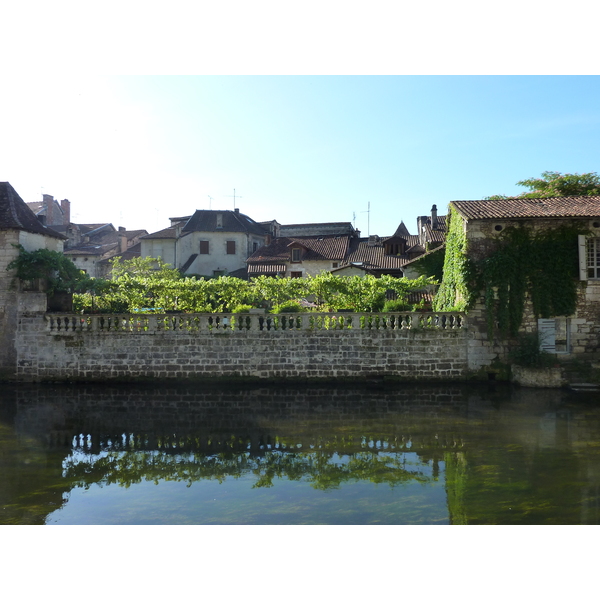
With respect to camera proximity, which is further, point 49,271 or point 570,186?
point 570,186

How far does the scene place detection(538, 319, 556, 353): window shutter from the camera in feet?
52.2

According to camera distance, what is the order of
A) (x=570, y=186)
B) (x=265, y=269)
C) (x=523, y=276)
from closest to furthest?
(x=523, y=276), (x=570, y=186), (x=265, y=269)

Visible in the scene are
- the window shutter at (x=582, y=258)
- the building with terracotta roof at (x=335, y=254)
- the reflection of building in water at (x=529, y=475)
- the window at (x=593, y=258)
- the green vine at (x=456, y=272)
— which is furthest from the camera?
the building with terracotta roof at (x=335, y=254)

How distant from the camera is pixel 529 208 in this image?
664 inches

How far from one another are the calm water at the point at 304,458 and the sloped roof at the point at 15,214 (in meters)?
6.12

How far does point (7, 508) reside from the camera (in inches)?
285

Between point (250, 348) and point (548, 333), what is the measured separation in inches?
365

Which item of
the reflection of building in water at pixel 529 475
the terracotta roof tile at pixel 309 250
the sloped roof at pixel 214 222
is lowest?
the reflection of building in water at pixel 529 475

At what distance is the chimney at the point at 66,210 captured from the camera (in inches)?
2073

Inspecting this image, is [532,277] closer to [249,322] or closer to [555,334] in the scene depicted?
[555,334]

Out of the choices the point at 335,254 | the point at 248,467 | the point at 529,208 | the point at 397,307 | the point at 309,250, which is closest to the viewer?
the point at 248,467

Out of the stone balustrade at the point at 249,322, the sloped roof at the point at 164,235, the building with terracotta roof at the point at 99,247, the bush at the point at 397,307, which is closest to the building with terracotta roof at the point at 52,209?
the building with terracotta roof at the point at 99,247

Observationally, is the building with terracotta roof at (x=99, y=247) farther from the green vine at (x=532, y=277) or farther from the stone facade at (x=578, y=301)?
the green vine at (x=532, y=277)

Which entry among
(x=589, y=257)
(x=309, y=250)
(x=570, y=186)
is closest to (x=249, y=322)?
(x=589, y=257)
